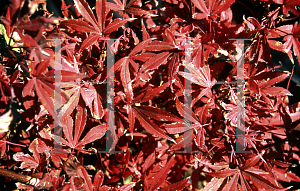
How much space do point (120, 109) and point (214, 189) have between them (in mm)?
517

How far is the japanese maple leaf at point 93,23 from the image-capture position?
73cm

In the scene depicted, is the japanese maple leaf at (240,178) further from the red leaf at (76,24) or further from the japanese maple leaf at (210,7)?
the red leaf at (76,24)

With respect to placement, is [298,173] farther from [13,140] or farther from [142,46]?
[13,140]

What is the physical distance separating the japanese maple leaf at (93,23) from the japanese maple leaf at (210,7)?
0.29 m

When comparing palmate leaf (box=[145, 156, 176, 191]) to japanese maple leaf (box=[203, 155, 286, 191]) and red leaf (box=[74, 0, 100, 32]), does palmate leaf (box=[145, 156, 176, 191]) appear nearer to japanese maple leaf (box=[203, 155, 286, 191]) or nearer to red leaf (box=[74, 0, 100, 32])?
japanese maple leaf (box=[203, 155, 286, 191])

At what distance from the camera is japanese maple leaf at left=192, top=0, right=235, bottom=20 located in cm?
79

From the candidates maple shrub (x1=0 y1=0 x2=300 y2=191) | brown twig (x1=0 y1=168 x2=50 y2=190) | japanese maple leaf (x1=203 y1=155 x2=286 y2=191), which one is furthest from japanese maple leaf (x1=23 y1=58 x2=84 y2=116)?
japanese maple leaf (x1=203 y1=155 x2=286 y2=191)

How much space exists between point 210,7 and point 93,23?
0.46 meters

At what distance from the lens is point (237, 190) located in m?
0.87

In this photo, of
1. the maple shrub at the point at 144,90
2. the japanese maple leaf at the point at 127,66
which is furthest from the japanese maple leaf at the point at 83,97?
the japanese maple leaf at the point at 127,66

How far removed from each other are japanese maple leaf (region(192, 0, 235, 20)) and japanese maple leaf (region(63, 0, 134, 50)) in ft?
0.96

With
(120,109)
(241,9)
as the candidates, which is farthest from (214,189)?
(241,9)

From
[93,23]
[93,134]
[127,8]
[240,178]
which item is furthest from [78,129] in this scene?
[240,178]

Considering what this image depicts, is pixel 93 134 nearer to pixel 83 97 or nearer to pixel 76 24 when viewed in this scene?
pixel 83 97
